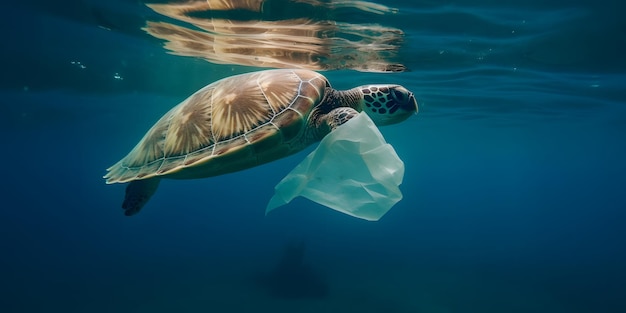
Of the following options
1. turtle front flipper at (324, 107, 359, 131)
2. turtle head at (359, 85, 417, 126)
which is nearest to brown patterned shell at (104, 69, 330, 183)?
turtle front flipper at (324, 107, 359, 131)

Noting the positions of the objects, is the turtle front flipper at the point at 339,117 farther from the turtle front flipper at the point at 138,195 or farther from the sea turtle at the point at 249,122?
the turtle front flipper at the point at 138,195

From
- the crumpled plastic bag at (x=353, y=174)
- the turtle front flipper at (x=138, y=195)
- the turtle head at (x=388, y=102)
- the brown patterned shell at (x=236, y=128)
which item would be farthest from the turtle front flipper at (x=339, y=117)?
the turtle front flipper at (x=138, y=195)

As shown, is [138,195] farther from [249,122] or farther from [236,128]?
[249,122]

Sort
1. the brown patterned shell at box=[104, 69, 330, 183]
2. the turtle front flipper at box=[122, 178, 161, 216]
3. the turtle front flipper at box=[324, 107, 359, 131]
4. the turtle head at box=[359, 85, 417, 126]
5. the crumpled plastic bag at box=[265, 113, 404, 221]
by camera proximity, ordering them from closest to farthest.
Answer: the crumpled plastic bag at box=[265, 113, 404, 221] < the brown patterned shell at box=[104, 69, 330, 183] < the turtle front flipper at box=[324, 107, 359, 131] < the turtle head at box=[359, 85, 417, 126] < the turtle front flipper at box=[122, 178, 161, 216]

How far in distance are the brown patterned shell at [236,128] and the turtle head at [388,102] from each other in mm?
705

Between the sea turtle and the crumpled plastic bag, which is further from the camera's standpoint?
the sea turtle

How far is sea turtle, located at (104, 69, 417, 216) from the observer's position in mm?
3834

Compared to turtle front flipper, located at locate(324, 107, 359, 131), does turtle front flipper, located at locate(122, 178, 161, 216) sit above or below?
below

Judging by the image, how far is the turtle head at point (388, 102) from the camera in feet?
15.2

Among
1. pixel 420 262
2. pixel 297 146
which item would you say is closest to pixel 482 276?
pixel 420 262

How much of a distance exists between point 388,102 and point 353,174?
1.59m

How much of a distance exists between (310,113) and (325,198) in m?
1.22

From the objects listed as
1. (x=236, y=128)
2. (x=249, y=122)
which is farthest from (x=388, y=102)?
(x=236, y=128)

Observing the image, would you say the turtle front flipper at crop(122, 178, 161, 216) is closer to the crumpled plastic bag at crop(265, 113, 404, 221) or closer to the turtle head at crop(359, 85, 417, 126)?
the crumpled plastic bag at crop(265, 113, 404, 221)
